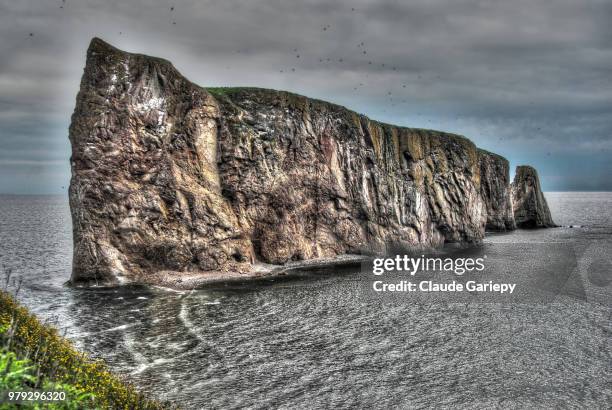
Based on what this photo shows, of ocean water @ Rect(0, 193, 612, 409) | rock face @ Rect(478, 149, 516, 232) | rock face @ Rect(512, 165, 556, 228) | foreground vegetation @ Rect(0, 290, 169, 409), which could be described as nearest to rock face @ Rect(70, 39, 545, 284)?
ocean water @ Rect(0, 193, 612, 409)

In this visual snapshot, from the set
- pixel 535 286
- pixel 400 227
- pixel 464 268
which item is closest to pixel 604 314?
pixel 535 286

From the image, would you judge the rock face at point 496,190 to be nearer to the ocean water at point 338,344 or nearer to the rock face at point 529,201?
the rock face at point 529,201

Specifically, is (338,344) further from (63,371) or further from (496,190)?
(496,190)

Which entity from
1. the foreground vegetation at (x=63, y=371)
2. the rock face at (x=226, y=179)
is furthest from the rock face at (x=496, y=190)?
the foreground vegetation at (x=63, y=371)

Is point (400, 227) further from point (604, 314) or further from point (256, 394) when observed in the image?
point (256, 394)

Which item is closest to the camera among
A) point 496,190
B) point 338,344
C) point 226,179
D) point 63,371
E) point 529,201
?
point 63,371

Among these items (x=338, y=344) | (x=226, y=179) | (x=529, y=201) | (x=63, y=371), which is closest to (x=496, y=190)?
(x=529, y=201)

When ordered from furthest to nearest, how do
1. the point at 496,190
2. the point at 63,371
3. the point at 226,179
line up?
the point at 496,190 → the point at 226,179 → the point at 63,371

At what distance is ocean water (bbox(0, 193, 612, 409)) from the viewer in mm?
23188

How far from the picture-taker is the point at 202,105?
5556 cm

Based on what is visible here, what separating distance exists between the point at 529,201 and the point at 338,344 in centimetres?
12965

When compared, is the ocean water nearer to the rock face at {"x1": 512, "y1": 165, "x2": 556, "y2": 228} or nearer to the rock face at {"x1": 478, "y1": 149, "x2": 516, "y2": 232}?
the rock face at {"x1": 478, "y1": 149, "x2": 516, "y2": 232}

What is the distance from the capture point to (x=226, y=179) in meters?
58.6

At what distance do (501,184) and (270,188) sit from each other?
83152 mm
